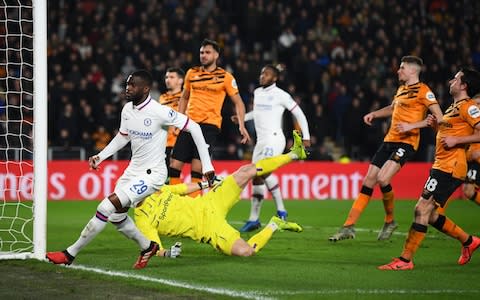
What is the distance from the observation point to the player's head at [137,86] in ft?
29.8

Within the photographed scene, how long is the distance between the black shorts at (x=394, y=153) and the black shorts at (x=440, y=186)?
2.38 meters

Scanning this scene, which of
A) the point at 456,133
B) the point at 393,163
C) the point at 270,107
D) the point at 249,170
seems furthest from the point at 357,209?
the point at 270,107

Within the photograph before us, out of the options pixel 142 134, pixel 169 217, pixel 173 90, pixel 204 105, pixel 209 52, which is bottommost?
pixel 169 217

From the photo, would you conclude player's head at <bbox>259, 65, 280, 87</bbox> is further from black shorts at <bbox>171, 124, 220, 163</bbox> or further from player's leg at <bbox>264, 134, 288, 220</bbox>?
black shorts at <bbox>171, 124, 220, 163</bbox>

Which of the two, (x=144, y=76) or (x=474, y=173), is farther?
(x=474, y=173)

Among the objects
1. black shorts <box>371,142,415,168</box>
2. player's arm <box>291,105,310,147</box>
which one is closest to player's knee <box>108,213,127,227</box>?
black shorts <box>371,142,415,168</box>

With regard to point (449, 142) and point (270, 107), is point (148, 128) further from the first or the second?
point (270, 107)

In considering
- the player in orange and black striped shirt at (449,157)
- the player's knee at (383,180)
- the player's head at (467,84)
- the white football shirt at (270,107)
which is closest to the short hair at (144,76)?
the player in orange and black striped shirt at (449,157)

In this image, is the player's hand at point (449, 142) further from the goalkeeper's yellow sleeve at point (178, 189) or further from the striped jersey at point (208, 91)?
the striped jersey at point (208, 91)

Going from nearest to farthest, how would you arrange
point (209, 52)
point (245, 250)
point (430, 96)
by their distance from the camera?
point (245, 250) < point (430, 96) < point (209, 52)

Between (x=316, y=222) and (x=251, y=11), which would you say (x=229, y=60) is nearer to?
(x=251, y=11)

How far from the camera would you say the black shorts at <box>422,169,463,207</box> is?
361 inches

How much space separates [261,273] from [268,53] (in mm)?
16171

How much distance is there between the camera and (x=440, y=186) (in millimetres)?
9195
